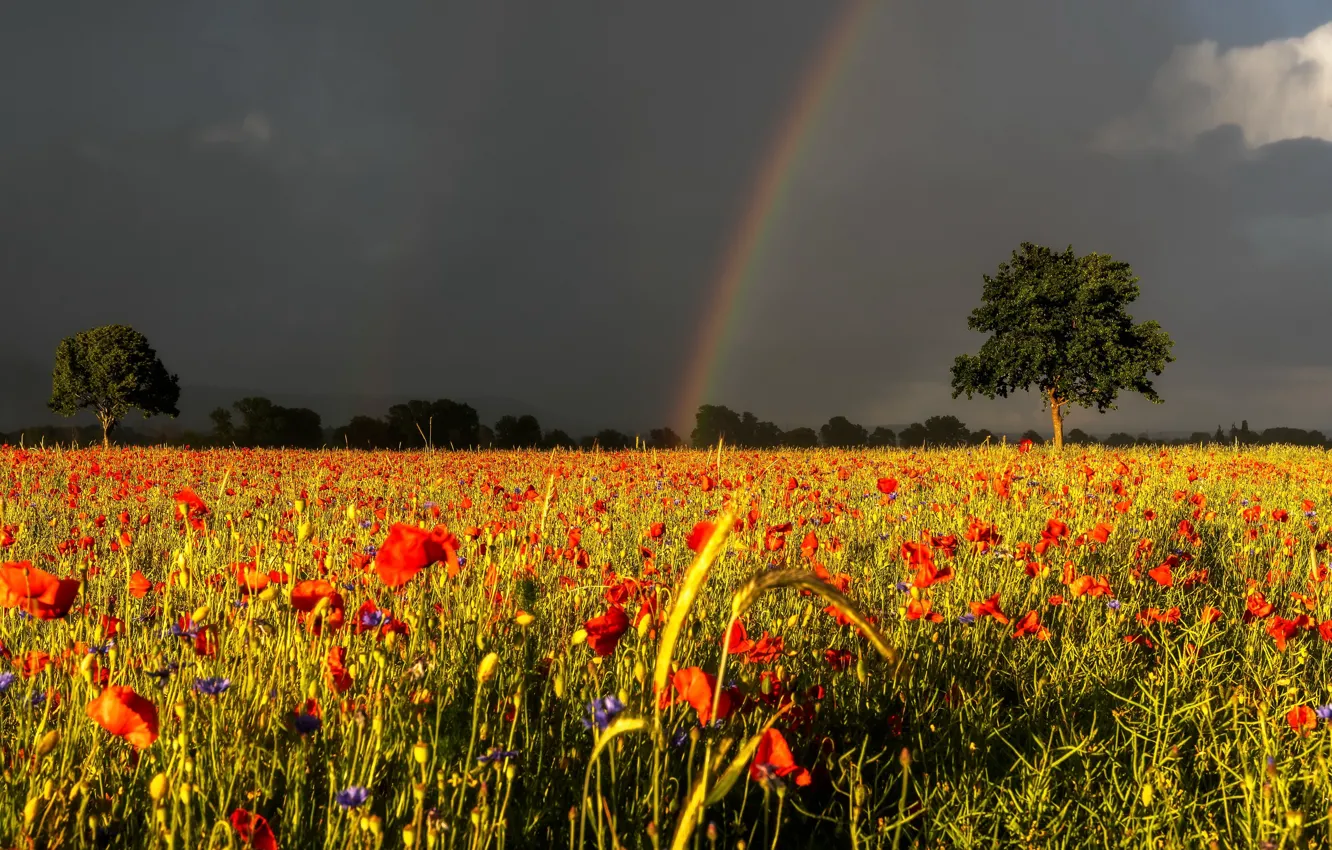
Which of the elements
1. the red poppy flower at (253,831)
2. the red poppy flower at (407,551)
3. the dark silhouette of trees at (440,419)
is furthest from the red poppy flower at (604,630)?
the dark silhouette of trees at (440,419)

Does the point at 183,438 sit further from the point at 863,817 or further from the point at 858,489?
the point at 863,817

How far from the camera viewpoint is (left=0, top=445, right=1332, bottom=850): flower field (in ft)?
5.91

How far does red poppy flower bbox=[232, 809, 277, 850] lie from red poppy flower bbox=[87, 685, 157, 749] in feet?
0.87

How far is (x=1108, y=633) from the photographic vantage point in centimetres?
382

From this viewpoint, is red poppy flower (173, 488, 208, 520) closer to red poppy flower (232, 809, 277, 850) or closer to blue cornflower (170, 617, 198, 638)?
blue cornflower (170, 617, 198, 638)

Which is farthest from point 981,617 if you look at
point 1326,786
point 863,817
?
point 863,817

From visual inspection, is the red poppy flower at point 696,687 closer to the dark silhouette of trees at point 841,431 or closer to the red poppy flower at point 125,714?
the red poppy flower at point 125,714

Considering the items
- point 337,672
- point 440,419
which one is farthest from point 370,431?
point 337,672

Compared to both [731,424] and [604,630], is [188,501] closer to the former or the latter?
[604,630]

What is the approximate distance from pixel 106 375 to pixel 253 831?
49029 mm

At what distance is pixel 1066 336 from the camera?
100ft

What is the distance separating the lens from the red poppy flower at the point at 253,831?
61.7 inches

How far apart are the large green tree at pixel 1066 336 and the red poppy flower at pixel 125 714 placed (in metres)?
31.3

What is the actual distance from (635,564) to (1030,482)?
5266mm
